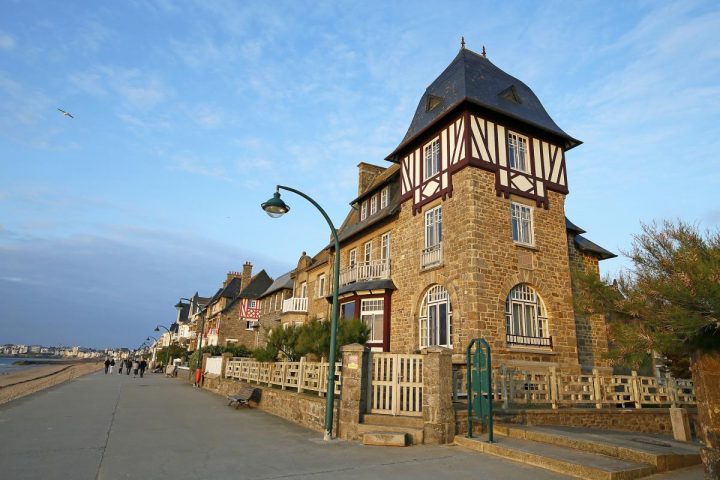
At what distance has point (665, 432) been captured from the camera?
12.4m

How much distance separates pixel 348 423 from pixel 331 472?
2868 mm

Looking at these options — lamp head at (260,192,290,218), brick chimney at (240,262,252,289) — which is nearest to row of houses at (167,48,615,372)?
lamp head at (260,192,290,218)

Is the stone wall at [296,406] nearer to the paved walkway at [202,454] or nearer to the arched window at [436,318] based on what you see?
the paved walkway at [202,454]

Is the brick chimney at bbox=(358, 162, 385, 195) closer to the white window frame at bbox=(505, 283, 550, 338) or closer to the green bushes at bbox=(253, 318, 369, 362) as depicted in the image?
the green bushes at bbox=(253, 318, 369, 362)

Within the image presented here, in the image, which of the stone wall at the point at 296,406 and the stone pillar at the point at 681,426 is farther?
the stone pillar at the point at 681,426

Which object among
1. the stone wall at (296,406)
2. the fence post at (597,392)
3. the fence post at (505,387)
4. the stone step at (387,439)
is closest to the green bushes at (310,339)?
the stone wall at (296,406)

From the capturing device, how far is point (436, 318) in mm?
Result: 14781

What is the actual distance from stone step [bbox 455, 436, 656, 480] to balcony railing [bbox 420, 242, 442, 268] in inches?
286

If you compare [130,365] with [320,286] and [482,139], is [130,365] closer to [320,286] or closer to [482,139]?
[320,286]

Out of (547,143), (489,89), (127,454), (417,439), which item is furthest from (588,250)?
(127,454)

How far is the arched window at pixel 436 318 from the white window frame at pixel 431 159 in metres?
4.33

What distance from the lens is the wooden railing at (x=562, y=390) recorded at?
428 inches

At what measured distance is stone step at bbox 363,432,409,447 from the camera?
323 inches

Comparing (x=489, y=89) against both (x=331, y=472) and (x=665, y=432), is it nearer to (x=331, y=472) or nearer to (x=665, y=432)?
(x=665, y=432)
